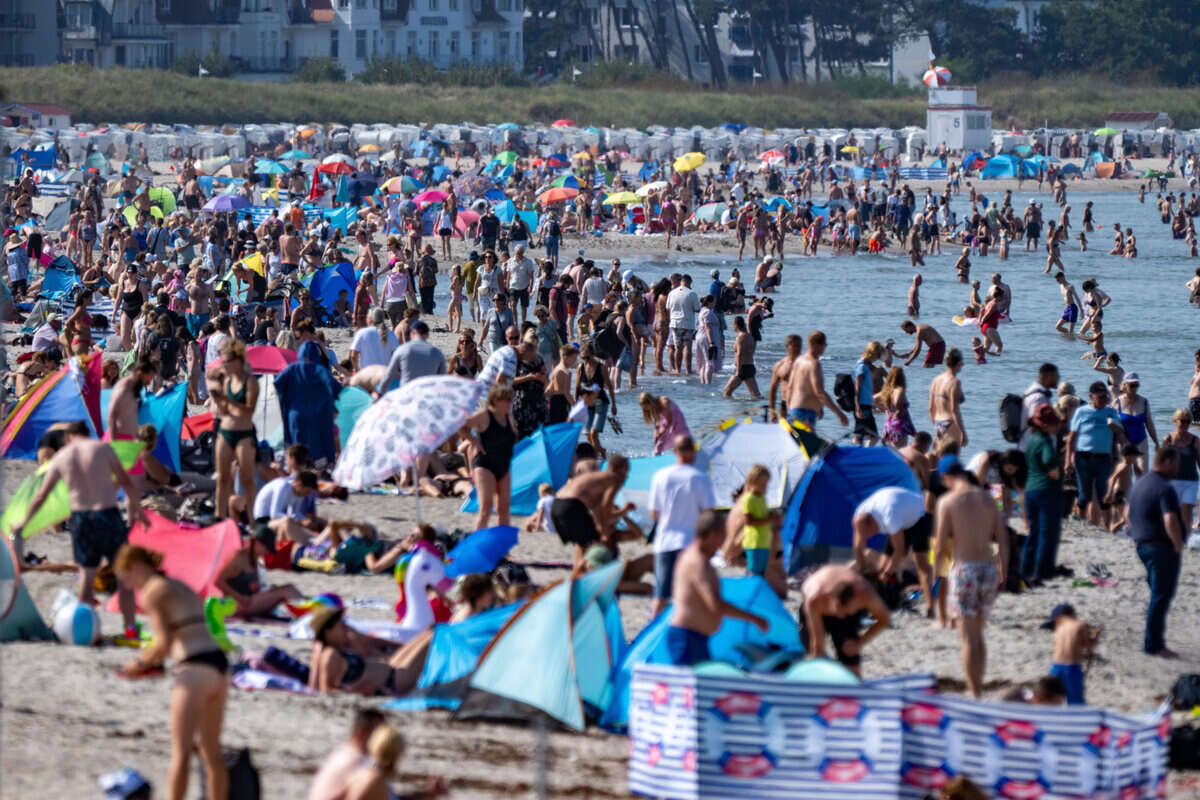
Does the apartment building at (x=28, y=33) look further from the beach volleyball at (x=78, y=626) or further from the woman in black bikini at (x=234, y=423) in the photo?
the beach volleyball at (x=78, y=626)

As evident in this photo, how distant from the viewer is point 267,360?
14211 millimetres

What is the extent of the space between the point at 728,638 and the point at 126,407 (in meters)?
5.27

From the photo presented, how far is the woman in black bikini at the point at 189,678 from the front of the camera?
6.46 metres

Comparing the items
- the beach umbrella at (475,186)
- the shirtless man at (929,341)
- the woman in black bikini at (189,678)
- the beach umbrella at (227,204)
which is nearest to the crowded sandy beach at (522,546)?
the woman in black bikini at (189,678)

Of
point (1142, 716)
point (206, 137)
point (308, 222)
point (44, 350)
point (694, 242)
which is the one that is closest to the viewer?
point (1142, 716)

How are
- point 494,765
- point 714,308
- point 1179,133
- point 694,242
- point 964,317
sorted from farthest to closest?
point 1179,133 → point 694,242 → point 964,317 → point 714,308 → point 494,765

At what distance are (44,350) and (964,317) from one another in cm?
1604

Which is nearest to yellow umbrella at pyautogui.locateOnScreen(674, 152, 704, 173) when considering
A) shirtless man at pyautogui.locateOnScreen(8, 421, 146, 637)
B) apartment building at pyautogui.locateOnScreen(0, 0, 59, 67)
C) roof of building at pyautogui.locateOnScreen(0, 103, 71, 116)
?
roof of building at pyautogui.locateOnScreen(0, 103, 71, 116)

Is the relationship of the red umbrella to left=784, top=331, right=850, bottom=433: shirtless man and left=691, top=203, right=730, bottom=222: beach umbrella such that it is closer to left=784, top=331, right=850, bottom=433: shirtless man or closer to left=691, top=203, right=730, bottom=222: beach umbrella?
left=784, top=331, right=850, bottom=433: shirtless man

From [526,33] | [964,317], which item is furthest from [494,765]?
[526,33]

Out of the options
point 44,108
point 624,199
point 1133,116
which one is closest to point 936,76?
point 1133,116

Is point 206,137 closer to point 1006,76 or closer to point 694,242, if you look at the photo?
point 694,242

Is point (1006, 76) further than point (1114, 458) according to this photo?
Yes

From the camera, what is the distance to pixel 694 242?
40.1 m
